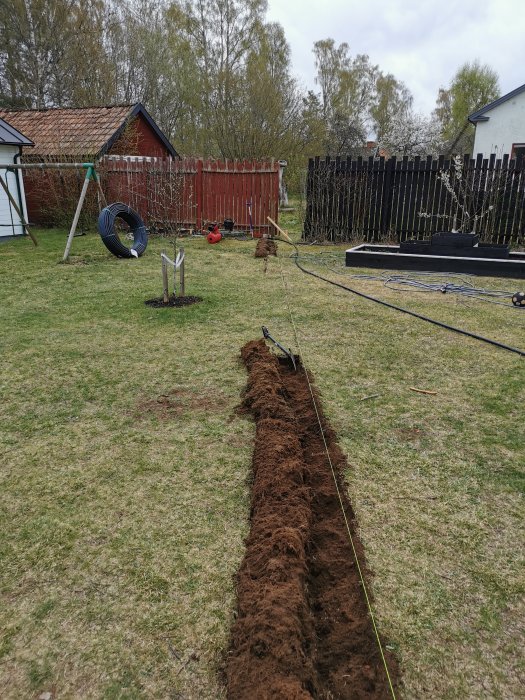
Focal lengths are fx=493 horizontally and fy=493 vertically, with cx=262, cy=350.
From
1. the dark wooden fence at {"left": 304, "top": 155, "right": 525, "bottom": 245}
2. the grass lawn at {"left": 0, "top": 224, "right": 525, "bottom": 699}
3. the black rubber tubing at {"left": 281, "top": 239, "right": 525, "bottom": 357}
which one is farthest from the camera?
the dark wooden fence at {"left": 304, "top": 155, "right": 525, "bottom": 245}

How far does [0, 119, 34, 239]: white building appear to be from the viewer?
12.1 metres

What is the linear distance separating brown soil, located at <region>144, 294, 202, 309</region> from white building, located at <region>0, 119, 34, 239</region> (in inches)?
301

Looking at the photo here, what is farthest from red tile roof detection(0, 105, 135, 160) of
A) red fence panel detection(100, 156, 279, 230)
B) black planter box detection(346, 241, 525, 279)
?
black planter box detection(346, 241, 525, 279)

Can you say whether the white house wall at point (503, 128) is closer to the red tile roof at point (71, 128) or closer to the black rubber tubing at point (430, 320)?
the red tile roof at point (71, 128)

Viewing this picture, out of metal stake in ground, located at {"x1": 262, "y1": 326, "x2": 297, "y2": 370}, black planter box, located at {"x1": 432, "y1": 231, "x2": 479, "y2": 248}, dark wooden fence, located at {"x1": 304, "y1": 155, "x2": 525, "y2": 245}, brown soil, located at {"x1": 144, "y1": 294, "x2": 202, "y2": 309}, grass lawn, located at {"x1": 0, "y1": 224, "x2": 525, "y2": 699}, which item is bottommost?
grass lawn, located at {"x1": 0, "y1": 224, "x2": 525, "y2": 699}

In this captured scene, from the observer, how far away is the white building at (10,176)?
39.8 ft

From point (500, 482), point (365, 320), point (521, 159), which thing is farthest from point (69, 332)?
point (521, 159)

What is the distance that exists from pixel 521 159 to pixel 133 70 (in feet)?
62.0

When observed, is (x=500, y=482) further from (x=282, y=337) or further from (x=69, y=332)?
(x=69, y=332)

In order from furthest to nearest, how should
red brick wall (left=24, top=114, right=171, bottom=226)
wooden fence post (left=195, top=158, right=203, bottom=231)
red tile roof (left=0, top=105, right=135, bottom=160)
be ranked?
red tile roof (left=0, top=105, right=135, bottom=160)
red brick wall (left=24, top=114, right=171, bottom=226)
wooden fence post (left=195, top=158, right=203, bottom=231)

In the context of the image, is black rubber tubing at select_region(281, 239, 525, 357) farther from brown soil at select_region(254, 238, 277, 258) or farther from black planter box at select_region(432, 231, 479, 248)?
black planter box at select_region(432, 231, 479, 248)

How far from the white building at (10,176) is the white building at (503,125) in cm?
1448

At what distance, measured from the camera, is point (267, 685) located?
1389 mm

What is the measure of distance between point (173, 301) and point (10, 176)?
31.0 ft
